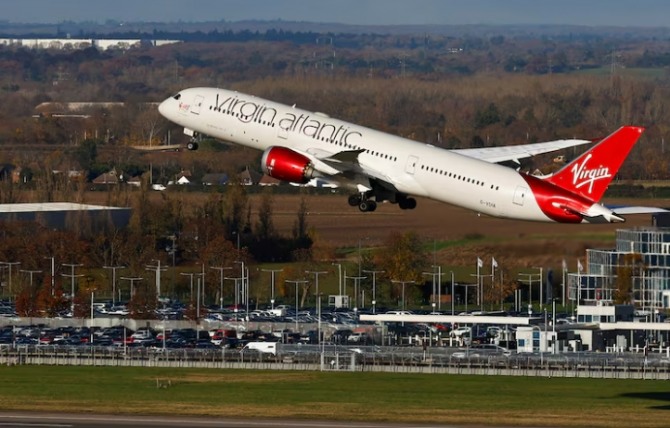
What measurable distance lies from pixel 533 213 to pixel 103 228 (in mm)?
90022

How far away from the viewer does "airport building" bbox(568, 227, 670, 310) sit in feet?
435

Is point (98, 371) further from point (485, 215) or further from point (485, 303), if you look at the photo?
point (485, 303)

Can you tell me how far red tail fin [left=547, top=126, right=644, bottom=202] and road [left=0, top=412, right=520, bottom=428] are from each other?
49.4ft

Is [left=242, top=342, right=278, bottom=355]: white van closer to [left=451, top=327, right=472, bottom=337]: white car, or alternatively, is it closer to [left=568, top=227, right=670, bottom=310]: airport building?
[left=451, top=327, right=472, bottom=337]: white car

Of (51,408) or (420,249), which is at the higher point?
(420,249)

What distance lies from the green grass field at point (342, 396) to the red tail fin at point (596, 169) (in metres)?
10.2

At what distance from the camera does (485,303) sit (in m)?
168

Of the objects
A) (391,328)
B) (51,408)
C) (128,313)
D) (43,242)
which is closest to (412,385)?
(51,408)

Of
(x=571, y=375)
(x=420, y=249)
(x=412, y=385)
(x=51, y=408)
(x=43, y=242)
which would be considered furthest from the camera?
(x=43, y=242)

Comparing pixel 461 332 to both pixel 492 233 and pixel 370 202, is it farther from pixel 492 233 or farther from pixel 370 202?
pixel 492 233

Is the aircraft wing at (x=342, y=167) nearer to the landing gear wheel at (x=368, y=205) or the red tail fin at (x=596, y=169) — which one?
the landing gear wheel at (x=368, y=205)

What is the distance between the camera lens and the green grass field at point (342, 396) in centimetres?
8906

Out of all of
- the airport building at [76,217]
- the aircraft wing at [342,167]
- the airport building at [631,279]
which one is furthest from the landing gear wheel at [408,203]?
the airport building at [76,217]

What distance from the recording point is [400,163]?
319 feet
